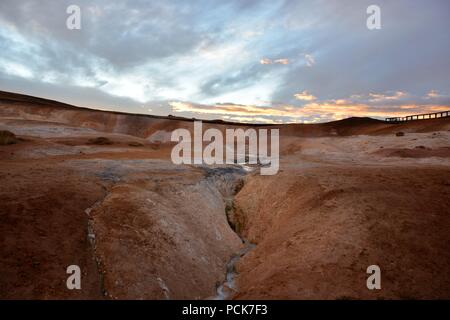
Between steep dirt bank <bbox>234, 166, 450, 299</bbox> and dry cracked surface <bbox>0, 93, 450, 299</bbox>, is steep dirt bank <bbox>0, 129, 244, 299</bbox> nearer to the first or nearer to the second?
dry cracked surface <bbox>0, 93, 450, 299</bbox>

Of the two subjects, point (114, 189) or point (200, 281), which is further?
point (114, 189)

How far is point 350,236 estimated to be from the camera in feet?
28.8

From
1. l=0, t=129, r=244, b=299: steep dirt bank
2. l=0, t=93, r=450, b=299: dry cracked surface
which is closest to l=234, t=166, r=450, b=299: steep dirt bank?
l=0, t=93, r=450, b=299: dry cracked surface

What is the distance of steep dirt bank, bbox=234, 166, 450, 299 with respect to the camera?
7035 millimetres

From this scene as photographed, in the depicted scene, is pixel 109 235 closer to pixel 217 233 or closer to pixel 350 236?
pixel 217 233

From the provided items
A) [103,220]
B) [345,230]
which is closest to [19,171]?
[103,220]

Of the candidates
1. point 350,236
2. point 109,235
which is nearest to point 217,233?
point 109,235

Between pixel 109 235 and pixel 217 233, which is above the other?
pixel 109 235

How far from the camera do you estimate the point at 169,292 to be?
25.7ft

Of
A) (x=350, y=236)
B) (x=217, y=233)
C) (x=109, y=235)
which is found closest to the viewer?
(x=109, y=235)

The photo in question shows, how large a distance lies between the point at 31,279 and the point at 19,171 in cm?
673
